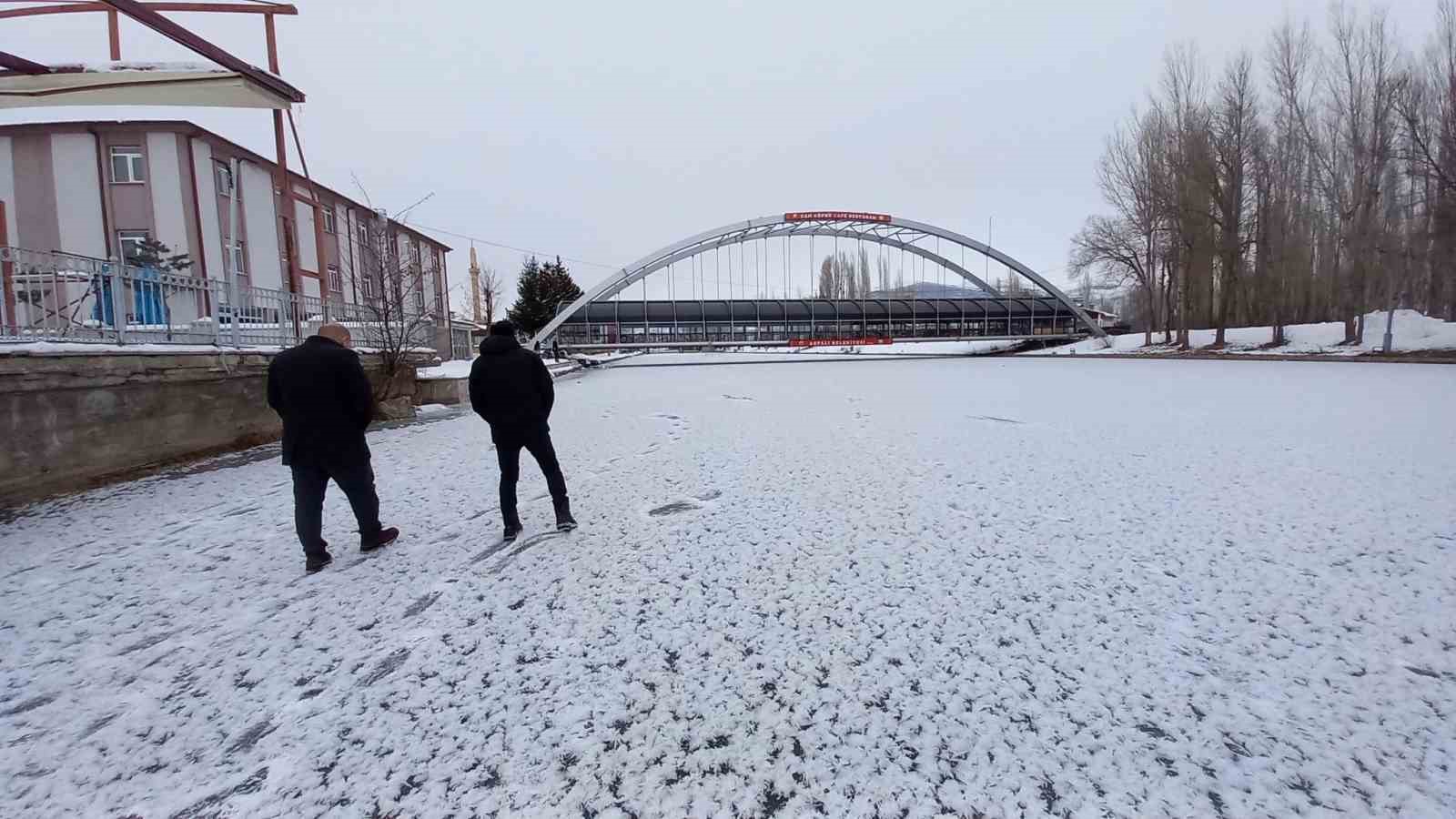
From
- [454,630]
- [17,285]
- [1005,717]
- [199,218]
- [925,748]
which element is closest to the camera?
[925,748]

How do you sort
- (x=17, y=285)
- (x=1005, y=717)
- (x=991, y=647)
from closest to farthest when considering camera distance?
(x=1005, y=717) < (x=991, y=647) < (x=17, y=285)

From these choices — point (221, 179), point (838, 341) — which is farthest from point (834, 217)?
point (221, 179)

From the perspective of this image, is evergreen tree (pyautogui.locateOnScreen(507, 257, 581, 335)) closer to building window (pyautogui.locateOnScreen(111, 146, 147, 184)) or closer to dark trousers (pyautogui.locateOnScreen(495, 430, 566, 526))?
building window (pyautogui.locateOnScreen(111, 146, 147, 184))

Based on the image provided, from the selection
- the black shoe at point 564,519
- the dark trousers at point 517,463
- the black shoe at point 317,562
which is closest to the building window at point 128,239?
the black shoe at point 317,562

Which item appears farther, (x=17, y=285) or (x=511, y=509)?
(x=17, y=285)

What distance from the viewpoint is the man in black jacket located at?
15.0ft

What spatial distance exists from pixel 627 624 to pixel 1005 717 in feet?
6.28

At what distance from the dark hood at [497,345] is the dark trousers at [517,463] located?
0.66m

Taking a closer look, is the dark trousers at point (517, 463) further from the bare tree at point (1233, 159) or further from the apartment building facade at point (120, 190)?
the bare tree at point (1233, 159)

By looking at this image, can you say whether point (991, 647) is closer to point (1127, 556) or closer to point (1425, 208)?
point (1127, 556)

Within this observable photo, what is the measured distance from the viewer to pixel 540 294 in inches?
2008

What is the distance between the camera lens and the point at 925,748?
237 cm

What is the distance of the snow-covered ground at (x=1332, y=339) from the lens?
25.7m

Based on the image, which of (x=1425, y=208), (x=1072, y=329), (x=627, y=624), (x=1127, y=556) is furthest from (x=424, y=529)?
(x=1072, y=329)
